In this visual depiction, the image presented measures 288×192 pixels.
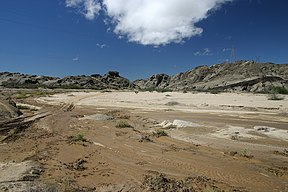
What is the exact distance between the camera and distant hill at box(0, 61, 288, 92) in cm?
9081

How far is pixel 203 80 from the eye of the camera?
129125mm

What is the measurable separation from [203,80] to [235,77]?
2424cm

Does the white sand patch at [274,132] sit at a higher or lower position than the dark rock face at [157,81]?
lower

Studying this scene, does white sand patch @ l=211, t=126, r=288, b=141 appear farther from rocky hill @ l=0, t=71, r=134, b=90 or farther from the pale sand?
rocky hill @ l=0, t=71, r=134, b=90

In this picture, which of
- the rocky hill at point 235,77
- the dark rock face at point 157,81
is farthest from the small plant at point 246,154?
the dark rock face at point 157,81

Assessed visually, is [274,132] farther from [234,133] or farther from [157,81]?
[157,81]

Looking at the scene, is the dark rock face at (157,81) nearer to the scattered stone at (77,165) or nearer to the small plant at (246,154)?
the small plant at (246,154)

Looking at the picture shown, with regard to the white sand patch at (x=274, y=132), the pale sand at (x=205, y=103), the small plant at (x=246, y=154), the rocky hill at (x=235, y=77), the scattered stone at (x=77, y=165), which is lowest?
the small plant at (x=246, y=154)

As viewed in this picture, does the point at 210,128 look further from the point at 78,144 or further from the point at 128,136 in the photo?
the point at 78,144

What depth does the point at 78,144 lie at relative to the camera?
38.4 ft

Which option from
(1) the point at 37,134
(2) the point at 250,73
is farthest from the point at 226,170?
(2) the point at 250,73

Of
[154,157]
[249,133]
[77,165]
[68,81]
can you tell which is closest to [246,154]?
[154,157]

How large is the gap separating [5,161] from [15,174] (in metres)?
1.92

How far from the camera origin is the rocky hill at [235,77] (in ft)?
290
